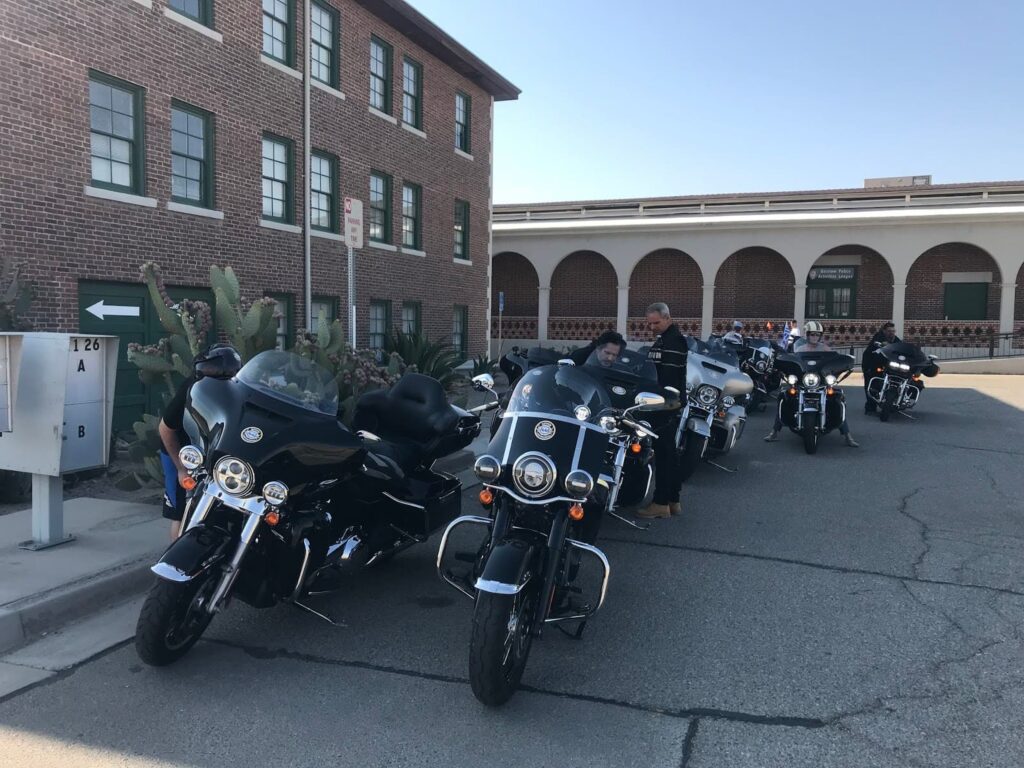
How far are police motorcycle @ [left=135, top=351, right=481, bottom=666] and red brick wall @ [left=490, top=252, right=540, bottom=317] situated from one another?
94.2ft

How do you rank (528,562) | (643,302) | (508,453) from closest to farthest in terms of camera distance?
(528,562) → (508,453) → (643,302)

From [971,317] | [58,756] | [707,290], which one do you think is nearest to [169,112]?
[58,756]

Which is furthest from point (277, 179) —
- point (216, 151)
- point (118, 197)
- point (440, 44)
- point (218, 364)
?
point (218, 364)

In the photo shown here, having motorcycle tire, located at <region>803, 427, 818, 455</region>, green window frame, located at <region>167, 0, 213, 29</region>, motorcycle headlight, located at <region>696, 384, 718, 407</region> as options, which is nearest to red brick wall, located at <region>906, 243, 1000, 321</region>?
motorcycle tire, located at <region>803, 427, 818, 455</region>

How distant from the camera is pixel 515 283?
111 feet

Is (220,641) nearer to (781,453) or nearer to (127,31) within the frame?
(781,453)

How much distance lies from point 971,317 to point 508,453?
96.2 ft

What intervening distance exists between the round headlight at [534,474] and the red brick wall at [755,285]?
28.1m

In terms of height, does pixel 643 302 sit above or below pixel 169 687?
above

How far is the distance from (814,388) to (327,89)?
1075 cm

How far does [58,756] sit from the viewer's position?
329cm

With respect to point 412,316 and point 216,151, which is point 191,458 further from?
Answer: point 412,316

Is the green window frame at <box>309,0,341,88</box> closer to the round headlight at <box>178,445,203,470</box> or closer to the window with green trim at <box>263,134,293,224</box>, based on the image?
the window with green trim at <box>263,134,293,224</box>

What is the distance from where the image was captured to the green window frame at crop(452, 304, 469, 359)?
21.5 meters
